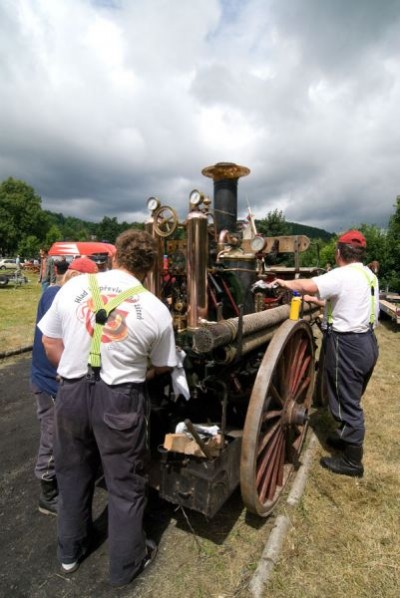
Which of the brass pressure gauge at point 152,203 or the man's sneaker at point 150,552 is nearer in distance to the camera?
the man's sneaker at point 150,552

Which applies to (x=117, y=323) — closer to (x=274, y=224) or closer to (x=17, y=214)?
(x=274, y=224)

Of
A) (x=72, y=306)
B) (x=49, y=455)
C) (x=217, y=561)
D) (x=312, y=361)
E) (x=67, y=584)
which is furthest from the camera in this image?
(x=312, y=361)

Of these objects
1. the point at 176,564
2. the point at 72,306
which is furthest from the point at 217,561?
the point at 72,306

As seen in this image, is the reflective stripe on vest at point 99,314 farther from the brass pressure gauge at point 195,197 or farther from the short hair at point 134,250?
the brass pressure gauge at point 195,197

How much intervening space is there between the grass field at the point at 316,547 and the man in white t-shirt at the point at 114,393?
1.12ft

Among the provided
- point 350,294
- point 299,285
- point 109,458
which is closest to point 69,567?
point 109,458

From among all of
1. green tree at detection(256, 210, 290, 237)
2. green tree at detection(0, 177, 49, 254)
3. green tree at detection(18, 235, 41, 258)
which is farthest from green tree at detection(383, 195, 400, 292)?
green tree at detection(0, 177, 49, 254)

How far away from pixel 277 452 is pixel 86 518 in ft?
4.44

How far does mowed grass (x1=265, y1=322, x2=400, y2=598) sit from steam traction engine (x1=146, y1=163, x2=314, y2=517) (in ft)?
0.87

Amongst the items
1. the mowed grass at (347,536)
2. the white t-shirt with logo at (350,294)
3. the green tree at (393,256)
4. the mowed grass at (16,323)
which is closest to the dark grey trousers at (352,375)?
the white t-shirt with logo at (350,294)

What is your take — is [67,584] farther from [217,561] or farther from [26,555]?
[217,561]

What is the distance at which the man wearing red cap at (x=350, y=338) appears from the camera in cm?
288

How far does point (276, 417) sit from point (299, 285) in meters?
0.98

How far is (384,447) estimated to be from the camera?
3.50m
